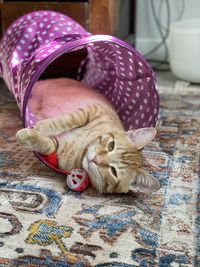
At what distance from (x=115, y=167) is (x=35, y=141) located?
240mm

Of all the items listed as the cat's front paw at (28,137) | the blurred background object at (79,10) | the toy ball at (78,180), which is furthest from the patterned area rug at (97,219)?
the blurred background object at (79,10)

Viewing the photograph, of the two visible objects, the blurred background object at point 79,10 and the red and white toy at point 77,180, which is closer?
the red and white toy at point 77,180

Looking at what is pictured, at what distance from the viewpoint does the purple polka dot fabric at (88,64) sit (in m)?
1.32

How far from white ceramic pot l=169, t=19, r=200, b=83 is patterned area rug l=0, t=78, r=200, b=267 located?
100 cm


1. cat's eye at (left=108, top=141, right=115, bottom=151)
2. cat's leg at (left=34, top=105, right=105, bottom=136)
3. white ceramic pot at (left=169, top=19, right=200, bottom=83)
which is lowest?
white ceramic pot at (left=169, top=19, right=200, bottom=83)

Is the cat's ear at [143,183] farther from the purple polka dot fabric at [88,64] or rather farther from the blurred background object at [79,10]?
the blurred background object at [79,10]

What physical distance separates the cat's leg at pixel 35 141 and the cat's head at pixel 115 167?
12 centimetres

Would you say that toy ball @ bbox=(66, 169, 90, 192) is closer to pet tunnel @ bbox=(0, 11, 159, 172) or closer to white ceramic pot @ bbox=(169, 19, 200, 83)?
pet tunnel @ bbox=(0, 11, 159, 172)

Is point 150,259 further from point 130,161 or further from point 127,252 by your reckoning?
point 130,161

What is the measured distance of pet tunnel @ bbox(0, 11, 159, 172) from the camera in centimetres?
133

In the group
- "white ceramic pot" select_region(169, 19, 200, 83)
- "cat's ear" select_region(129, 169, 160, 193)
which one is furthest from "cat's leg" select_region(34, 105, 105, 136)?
"white ceramic pot" select_region(169, 19, 200, 83)

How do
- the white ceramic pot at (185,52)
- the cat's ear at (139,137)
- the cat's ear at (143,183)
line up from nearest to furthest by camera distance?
the cat's ear at (143,183), the cat's ear at (139,137), the white ceramic pot at (185,52)

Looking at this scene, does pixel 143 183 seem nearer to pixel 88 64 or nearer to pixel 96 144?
pixel 96 144

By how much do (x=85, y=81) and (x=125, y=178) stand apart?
0.83 m
